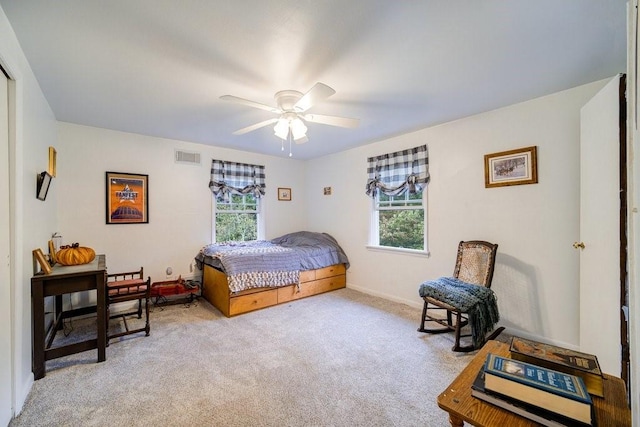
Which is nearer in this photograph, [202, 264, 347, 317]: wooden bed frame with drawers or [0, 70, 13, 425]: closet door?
[0, 70, 13, 425]: closet door

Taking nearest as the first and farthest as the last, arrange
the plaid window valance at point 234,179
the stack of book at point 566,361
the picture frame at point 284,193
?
1. the stack of book at point 566,361
2. the plaid window valance at point 234,179
3. the picture frame at point 284,193

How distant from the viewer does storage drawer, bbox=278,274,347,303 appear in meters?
3.59

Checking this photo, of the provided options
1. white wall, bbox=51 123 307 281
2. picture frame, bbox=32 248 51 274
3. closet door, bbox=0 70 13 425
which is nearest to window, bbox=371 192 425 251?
white wall, bbox=51 123 307 281

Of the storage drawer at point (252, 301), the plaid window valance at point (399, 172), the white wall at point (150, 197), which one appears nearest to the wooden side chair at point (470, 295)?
the plaid window valance at point (399, 172)

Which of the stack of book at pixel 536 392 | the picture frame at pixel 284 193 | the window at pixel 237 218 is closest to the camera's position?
the stack of book at pixel 536 392

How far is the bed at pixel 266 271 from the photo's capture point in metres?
3.16

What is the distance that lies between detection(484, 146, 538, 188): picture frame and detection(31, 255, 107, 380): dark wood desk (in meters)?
3.67

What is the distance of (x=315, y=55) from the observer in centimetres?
175

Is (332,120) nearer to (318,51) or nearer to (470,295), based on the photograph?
(318,51)

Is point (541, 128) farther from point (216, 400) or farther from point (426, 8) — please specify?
point (216, 400)

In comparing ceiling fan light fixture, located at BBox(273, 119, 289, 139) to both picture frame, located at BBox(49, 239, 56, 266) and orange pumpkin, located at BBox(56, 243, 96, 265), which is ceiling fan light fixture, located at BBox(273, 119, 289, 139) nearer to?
orange pumpkin, located at BBox(56, 243, 96, 265)

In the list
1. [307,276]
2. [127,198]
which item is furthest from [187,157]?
[307,276]

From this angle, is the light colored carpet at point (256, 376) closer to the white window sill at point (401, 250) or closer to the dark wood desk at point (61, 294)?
the dark wood desk at point (61, 294)

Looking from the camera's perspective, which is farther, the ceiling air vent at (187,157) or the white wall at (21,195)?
the ceiling air vent at (187,157)
